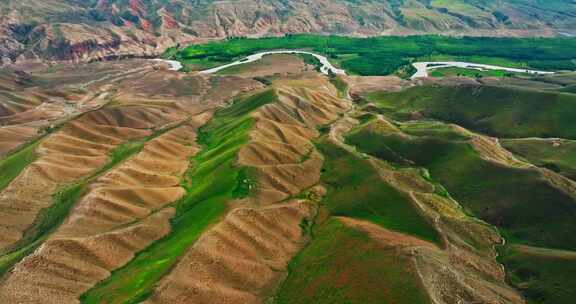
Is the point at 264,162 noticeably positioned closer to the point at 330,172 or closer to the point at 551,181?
the point at 330,172

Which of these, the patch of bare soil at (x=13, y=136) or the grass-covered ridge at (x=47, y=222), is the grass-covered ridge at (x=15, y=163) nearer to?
the patch of bare soil at (x=13, y=136)

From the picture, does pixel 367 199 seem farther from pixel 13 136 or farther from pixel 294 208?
pixel 13 136

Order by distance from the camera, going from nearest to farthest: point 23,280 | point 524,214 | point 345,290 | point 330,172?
point 345,290 < point 23,280 < point 524,214 < point 330,172

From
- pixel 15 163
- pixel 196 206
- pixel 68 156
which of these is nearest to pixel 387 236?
pixel 196 206

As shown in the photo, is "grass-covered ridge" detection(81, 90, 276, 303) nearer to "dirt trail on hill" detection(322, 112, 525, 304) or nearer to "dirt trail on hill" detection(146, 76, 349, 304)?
"dirt trail on hill" detection(146, 76, 349, 304)

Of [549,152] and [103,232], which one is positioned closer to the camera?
[103,232]

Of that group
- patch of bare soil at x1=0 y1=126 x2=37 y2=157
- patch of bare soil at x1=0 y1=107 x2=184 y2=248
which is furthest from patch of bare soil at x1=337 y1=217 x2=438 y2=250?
patch of bare soil at x1=0 y1=126 x2=37 y2=157

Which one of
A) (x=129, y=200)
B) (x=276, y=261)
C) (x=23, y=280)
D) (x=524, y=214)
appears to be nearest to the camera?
(x=23, y=280)

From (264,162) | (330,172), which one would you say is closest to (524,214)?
(330,172)
